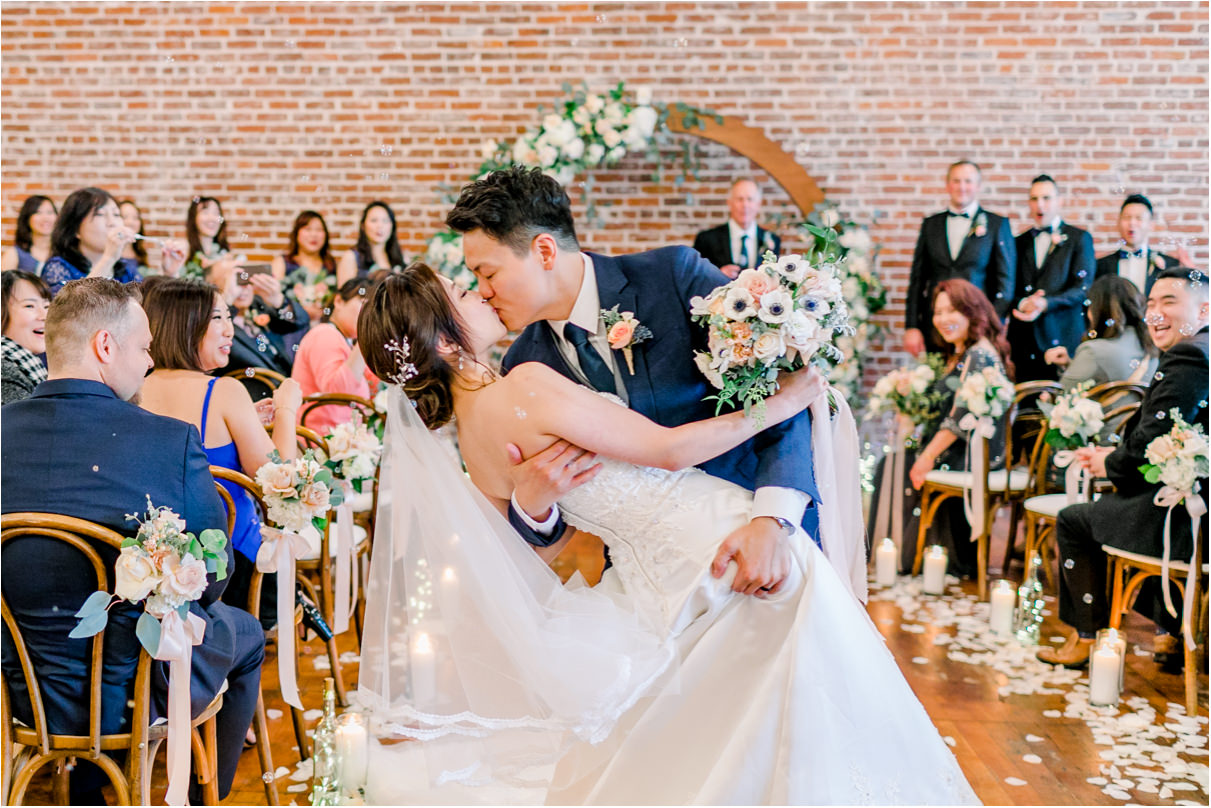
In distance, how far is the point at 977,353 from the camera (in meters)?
4.82

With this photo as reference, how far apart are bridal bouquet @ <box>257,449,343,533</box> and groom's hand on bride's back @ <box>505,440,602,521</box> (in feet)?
2.53

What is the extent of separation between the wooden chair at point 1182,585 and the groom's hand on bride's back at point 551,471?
7.39 ft

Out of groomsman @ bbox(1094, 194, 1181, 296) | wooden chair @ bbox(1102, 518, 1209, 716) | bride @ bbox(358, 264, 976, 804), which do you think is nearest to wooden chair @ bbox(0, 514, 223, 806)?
bride @ bbox(358, 264, 976, 804)

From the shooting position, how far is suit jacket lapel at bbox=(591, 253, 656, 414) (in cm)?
216

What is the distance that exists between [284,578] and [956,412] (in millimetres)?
3299

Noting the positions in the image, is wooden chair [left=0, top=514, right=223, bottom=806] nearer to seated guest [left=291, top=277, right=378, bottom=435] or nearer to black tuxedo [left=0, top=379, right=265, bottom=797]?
black tuxedo [left=0, top=379, right=265, bottom=797]

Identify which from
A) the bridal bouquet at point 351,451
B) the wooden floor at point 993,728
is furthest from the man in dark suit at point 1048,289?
the bridal bouquet at point 351,451

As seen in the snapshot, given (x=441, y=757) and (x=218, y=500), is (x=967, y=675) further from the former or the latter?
(x=218, y=500)

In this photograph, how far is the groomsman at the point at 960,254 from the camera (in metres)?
6.11

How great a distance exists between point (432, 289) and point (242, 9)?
5847 millimetres

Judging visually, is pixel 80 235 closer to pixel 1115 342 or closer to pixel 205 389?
pixel 205 389

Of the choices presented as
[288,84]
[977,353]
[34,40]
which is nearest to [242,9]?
[288,84]

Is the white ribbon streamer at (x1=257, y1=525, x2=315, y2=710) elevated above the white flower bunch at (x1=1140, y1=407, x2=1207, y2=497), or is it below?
below

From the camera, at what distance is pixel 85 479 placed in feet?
6.66
